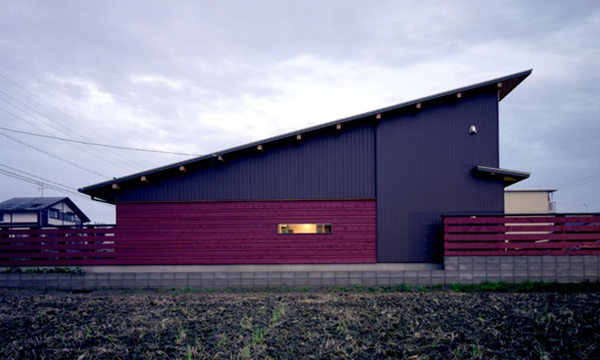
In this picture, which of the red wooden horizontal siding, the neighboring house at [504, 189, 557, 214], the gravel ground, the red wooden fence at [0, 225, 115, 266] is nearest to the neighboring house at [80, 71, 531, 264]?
the red wooden horizontal siding

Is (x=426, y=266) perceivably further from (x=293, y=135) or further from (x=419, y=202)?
(x=293, y=135)

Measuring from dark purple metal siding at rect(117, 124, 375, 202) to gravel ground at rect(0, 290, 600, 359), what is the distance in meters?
3.60

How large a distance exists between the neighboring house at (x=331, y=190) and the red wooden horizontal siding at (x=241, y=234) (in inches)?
1.3

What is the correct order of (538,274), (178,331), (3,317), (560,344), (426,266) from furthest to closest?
(426,266)
(538,274)
(3,317)
(178,331)
(560,344)

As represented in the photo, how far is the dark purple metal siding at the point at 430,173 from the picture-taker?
12.1 meters

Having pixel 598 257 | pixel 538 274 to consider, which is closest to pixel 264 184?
pixel 538 274

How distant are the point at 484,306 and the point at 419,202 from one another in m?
4.30

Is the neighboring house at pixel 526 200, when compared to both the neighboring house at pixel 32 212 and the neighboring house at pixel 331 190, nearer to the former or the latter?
the neighboring house at pixel 331 190

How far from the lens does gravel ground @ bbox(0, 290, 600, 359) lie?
18.7 feet

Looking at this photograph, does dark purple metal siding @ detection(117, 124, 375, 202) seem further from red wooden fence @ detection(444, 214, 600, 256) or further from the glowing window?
red wooden fence @ detection(444, 214, 600, 256)

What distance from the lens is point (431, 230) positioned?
1208 cm

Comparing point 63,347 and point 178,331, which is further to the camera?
point 178,331

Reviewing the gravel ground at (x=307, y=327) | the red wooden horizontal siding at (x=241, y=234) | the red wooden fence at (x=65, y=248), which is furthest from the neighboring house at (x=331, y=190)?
the gravel ground at (x=307, y=327)

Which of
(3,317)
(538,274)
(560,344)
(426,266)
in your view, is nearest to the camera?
(560,344)
